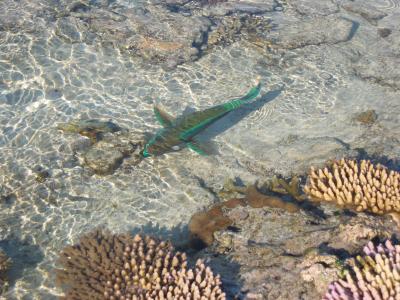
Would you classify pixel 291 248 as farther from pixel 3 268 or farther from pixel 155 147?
pixel 3 268

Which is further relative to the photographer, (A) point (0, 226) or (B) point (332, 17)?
(B) point (332, 17)

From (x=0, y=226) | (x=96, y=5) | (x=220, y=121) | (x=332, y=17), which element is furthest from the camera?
(x=332, y=17)

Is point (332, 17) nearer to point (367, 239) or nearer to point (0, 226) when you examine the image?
point (367, 239)

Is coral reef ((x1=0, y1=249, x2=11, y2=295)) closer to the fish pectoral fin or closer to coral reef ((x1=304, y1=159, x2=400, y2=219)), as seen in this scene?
the fish pectoral fin

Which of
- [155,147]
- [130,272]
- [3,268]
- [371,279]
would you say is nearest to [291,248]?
[371,279]

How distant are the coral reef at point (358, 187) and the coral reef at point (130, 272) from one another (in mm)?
2386

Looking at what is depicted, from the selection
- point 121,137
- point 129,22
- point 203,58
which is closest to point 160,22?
point 129,22

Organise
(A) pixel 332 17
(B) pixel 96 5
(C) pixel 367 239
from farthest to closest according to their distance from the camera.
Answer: (A) pixel 332 17, (B) pixel 96 5, (C) pixel 367 239

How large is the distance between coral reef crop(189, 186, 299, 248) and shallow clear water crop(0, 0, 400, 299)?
347 millimetres

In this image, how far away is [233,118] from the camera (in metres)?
8.35

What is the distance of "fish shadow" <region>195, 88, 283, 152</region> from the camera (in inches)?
310

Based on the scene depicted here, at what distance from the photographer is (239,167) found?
284 inches

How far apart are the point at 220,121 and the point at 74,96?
329cm

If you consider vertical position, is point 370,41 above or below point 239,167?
above
